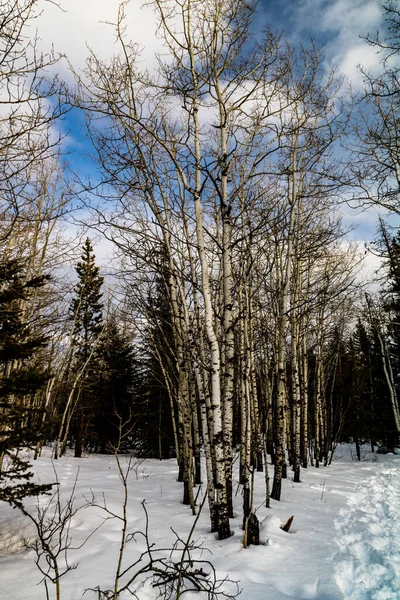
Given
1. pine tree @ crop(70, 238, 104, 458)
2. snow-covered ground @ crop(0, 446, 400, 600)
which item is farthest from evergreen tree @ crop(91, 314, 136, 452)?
snow-covered ground @ crop(0, 446, 400, 600)

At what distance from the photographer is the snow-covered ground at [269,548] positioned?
3455mm

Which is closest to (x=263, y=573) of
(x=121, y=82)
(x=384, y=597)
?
(x=384, y=597)

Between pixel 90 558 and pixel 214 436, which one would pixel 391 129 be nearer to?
pixel 214 436

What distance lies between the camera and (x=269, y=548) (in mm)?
4348

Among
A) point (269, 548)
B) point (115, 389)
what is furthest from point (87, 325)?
point (269, 548)

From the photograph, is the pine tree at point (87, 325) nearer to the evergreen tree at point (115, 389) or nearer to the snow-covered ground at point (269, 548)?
the evergreen tree at point (115, 389)

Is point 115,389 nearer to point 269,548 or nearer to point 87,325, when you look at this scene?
point 87,325

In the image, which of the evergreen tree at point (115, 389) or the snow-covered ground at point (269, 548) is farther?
the evergreen tree at point (115, 389)

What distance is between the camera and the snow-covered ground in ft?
11.3

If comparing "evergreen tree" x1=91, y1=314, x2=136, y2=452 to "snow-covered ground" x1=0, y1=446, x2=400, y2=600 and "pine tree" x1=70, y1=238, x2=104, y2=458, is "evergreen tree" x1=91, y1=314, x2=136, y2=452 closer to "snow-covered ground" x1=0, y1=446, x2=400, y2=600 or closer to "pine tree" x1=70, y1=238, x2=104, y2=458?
"pine tree" x1=70, y1=238, x2=104, y2=458

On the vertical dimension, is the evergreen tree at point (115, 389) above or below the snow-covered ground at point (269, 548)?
above

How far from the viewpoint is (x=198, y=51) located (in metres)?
5.43

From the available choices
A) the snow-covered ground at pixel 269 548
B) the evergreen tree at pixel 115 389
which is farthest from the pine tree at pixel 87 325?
the snow-covered ground at pixel 269 548

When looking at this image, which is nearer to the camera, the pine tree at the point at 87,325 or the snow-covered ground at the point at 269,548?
the snow-covered ground at the point at 269,548
